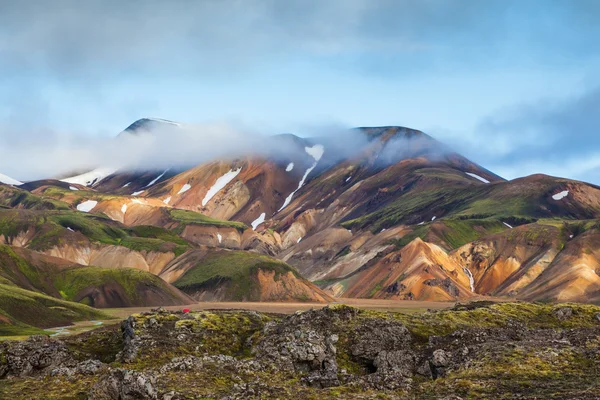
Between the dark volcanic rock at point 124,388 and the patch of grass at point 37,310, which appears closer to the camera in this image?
the dark volcanic rock at point 124,388

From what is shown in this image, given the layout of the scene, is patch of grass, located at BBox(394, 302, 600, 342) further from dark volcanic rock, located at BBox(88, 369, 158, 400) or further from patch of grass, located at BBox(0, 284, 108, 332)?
patch of grass, located at BBox(0, 284, 108, 332)

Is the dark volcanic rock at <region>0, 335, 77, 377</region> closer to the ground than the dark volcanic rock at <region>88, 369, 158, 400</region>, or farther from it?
closer to the ground

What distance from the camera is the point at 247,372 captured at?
37469 millimetres

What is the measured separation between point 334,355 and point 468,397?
15082mm

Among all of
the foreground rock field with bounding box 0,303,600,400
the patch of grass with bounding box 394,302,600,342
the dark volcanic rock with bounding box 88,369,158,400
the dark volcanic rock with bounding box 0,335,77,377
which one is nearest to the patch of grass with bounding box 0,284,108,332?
the dark volcanic rock with bounding box 0,335,77,377

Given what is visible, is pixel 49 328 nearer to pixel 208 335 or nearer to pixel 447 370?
pixel 208 335

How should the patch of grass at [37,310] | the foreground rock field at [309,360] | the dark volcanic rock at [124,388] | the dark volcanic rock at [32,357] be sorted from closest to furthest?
the dark volcanic rock at [124,388] < the foreground rock field at [309,360] < the dark volcanic rock at [32,357] < the patch of grass at [37,310]

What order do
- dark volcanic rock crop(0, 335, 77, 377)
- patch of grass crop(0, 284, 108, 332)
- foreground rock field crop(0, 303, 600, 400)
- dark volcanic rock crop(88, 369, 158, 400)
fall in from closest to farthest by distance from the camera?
dark volcanic rock crop(88, 369, 158, 400)
foreground rock field crop(0, 303, 600, 400)
dark volcanic rock crop(0, 335, 77, 377)
patch of grass crop(0, 284, 108, 332)

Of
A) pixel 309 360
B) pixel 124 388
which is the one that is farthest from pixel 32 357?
pixel 309 360

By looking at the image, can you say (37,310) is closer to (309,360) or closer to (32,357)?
(32,357)

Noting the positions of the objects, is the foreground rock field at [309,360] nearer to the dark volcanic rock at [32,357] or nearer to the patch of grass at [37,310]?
the dark volcanic rock at [32,357]

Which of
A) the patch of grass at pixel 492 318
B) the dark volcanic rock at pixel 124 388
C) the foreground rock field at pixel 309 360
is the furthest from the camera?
the patch of grass at pixel 492 318

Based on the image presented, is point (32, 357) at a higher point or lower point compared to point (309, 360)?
lower

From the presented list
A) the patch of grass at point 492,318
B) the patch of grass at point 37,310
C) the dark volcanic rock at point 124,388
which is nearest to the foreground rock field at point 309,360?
the dark volcanic rock at point 124,388
